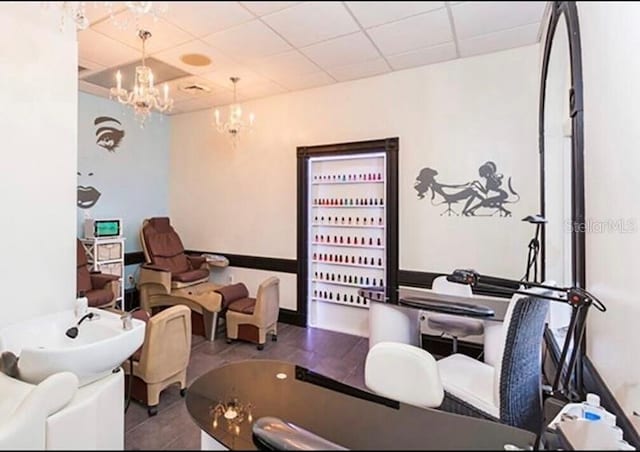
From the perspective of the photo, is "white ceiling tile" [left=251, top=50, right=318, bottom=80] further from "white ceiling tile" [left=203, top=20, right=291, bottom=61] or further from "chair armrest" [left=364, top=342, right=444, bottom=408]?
"chair armrest" [left=364, top=342, right=444, bottom=408]

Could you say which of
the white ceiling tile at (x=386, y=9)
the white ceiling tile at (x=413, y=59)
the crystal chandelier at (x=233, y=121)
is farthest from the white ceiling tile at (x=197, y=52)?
the crystal chandelier at (x=233, y=121)

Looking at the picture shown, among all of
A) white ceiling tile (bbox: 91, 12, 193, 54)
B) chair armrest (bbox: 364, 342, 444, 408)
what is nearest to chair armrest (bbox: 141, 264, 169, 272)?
white ceiling tile (bbox: 91, 12, 193, 54)

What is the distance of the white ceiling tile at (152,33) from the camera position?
3.81ft

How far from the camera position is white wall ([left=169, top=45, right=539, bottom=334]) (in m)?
2.63

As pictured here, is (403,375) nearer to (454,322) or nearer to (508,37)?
(508,37)

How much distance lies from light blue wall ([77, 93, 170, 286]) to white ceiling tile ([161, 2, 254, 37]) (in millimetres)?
4009

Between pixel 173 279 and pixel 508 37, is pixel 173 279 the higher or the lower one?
the lower one

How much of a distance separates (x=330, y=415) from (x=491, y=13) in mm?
1107

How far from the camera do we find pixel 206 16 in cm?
93

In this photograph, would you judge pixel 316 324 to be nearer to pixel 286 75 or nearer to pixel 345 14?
pixel 286 75

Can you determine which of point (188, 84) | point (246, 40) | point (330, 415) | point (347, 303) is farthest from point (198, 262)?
point (330, 415)

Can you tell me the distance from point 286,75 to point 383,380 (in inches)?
104

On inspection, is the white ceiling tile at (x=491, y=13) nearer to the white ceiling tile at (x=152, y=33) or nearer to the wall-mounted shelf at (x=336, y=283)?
the white ceiling tile at (x=152, y=33)

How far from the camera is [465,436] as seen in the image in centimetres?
84
